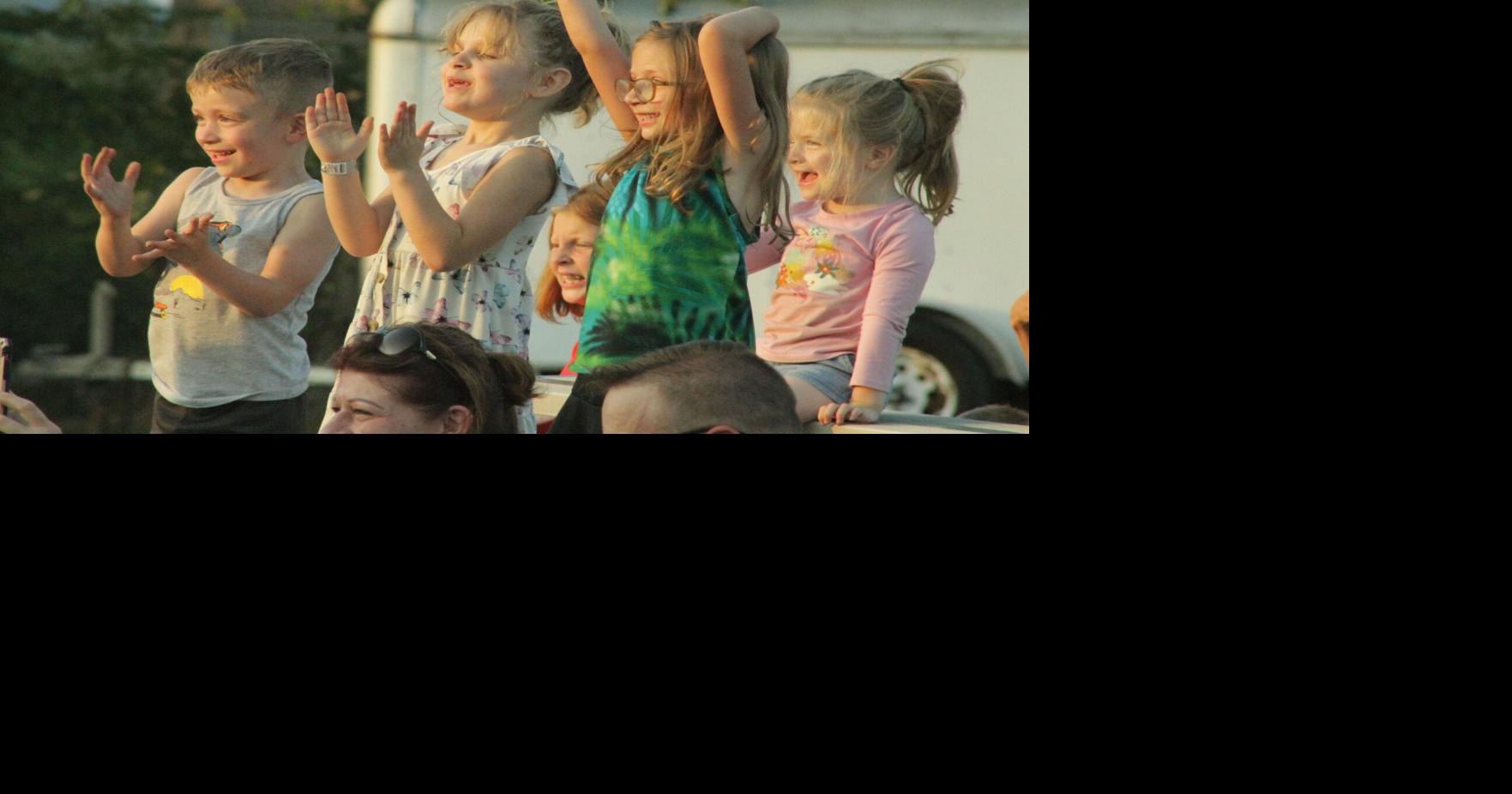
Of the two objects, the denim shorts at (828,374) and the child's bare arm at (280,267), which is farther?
the denim shorts at (828,374)

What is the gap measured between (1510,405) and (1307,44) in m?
0.79

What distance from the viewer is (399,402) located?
274cm

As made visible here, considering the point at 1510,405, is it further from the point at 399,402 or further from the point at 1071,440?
the point at 399,402

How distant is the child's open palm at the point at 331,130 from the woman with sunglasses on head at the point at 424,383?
337 millimetres

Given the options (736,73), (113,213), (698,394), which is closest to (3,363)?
(113,213)

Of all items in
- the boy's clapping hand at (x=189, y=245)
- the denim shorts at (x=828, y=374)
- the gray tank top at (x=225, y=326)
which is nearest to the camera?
the boy's clapping hand at (x=189, y=245)

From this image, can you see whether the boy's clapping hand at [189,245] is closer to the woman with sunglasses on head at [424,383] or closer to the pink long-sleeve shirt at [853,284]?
the woman with sunglasses on head at [424,383]

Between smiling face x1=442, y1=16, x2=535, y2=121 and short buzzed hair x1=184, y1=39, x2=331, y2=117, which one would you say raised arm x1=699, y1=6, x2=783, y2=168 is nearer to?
smiling face x1=442, y1=16, x2=535, y2=121

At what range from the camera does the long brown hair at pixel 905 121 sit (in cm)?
282

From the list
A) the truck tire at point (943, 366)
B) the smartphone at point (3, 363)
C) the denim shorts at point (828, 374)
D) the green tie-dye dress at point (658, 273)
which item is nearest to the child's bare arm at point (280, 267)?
the smartphone at point (3, 363)

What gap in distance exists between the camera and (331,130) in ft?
8.66

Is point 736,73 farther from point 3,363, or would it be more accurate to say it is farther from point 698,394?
point 3,363

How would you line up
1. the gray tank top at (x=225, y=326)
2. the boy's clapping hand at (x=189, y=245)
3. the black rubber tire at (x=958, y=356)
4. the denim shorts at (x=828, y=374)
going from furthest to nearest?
the black rubber tire at (x=958, y=356) → the denim shorts at (x=828, y=374) → the gray tank top at (x=225, y=326) → the boy's clapping hand at (x=189, y=245)

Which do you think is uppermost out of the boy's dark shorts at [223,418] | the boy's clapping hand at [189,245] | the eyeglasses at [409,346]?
the boy's clapping hand at [189,245]
